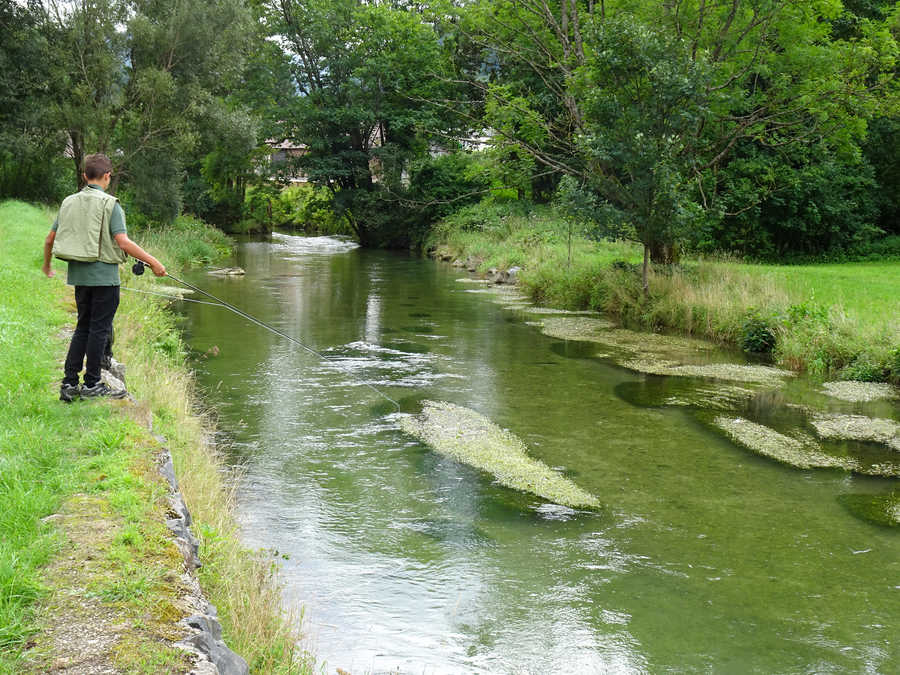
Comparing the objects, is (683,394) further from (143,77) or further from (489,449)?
(143,77)

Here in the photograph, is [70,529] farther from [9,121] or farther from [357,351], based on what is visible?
[9,121]

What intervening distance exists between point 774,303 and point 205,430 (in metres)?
11.5

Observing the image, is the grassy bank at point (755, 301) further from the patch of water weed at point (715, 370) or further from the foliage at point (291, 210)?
the foliage at point (291, 210)

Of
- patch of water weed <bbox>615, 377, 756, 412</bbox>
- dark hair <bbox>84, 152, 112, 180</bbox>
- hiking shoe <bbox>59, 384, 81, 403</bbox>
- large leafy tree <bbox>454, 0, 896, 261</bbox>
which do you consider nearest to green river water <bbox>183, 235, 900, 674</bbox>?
patch of water weed <bbox>615, 377, 756, 412</bbox>

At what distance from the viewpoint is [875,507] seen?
807 centimetres

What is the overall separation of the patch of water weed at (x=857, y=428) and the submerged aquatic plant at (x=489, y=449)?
13.4 ft

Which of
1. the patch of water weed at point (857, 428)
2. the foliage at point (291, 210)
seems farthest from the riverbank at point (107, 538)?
the foliage at point (291, 210)

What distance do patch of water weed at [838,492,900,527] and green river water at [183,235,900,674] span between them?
0.34ft

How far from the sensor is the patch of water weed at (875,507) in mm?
7793

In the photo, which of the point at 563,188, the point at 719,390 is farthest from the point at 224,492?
the point at 563,188

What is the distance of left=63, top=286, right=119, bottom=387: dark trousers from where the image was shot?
672 centimetres

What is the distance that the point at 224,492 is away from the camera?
7.15 m

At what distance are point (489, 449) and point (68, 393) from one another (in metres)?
4.65


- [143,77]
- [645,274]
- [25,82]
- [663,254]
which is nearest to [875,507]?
[645,274]
